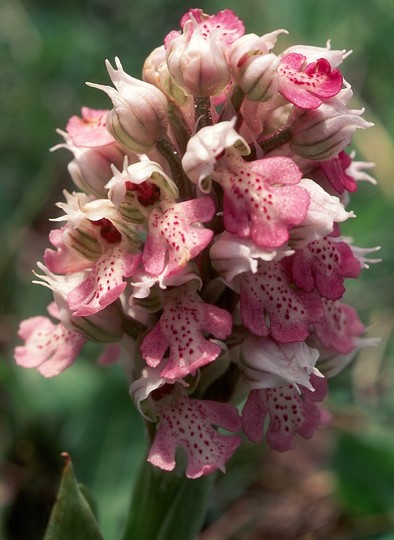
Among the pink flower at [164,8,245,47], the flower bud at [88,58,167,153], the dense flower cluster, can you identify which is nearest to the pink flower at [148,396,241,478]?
the dense flower cluster

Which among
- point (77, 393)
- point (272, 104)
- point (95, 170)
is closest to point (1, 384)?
point (77, 393)

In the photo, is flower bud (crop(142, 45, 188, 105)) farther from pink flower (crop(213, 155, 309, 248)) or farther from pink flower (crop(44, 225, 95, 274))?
pink flower (crop(44, 225, 95, 274))

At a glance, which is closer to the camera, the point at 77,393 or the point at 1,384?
the point at 77,393

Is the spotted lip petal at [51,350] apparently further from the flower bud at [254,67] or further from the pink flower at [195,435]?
the flower bud at [254,67]

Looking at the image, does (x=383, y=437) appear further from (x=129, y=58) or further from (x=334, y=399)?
(x=129, y=58)

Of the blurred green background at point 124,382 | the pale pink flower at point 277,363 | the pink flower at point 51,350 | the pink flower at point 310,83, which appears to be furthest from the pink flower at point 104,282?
the blurred green background at point 124,382

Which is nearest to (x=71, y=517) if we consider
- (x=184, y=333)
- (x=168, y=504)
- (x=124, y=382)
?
(x=168, y=504)
